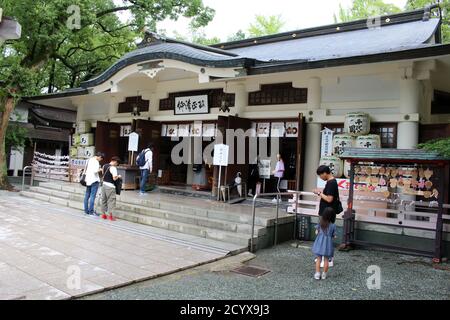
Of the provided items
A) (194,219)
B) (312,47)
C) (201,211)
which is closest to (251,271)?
(194,219)

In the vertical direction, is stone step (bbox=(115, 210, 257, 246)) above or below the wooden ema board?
below

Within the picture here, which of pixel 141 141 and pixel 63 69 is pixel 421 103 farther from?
pixel 63 69

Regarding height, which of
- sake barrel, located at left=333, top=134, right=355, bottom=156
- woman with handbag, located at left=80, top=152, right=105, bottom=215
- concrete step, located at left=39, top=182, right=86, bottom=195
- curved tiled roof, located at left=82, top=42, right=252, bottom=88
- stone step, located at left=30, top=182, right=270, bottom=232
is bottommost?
stone step, located at left=30, top=182, right=270, bottom=232

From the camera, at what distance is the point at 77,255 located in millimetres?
6590

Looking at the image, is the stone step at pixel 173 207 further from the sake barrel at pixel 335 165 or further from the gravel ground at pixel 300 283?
the sake barrel at pixel 335 165

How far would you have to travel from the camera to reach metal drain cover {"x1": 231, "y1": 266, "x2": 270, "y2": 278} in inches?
246

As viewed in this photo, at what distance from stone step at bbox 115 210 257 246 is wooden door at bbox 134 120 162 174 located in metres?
4.51

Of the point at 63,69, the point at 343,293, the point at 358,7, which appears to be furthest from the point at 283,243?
the point at 358,7

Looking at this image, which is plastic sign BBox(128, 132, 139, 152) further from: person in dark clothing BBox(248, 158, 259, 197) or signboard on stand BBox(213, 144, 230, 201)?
person in dark clothing BBox(248, 158, 259, 197)

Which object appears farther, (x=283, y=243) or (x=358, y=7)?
(x=358, y=7)

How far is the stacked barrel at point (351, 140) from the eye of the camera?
955cm

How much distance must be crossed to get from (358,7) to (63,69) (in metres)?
20.3

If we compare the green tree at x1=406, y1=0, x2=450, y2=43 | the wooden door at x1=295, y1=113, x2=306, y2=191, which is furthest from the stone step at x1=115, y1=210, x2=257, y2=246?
the green tree at x1=406, y1=0, x2=450, y2=43

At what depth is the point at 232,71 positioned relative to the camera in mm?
10570
